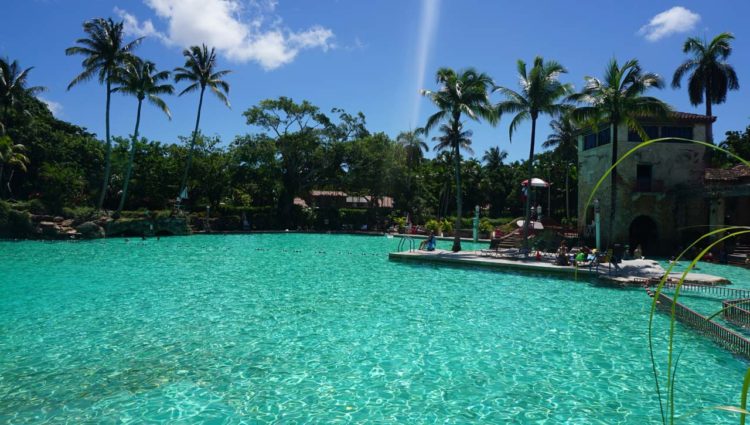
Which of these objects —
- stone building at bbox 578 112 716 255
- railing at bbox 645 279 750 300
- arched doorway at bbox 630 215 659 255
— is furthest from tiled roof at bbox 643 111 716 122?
railing at bbox 645 279 750 300

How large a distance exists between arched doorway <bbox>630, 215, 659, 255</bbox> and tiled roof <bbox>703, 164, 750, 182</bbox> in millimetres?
4078

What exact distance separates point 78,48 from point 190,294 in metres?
29.6

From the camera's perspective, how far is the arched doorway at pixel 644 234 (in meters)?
27.8

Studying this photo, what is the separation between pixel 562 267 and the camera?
18656mm

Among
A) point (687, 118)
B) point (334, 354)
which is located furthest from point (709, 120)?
point (334, 354)

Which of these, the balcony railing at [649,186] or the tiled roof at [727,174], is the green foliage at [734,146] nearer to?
the tiled roof at [727,174]

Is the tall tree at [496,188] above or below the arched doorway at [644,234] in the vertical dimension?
above

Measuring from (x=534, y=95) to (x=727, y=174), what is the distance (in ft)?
45.5

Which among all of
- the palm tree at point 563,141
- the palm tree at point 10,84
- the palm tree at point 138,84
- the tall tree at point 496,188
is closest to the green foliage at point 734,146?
the palm tree at point 563,141

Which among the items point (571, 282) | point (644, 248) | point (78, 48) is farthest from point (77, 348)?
point (78, 48)

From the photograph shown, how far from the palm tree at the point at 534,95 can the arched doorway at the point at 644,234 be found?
10.5m

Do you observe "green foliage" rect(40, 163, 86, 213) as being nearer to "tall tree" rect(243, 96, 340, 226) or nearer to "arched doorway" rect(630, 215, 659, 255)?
"tall tree" rect(243, 96, 340, 226)

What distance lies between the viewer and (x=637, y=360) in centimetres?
873

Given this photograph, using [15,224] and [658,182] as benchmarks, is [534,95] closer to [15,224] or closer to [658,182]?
[658,182]
